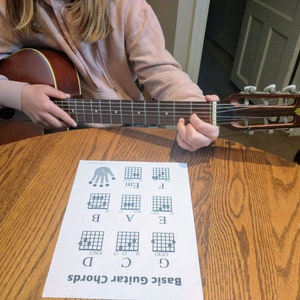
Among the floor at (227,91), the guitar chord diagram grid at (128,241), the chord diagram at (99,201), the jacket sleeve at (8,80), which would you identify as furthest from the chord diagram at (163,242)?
the floor at (227,91)

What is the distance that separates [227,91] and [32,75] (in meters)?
1.81

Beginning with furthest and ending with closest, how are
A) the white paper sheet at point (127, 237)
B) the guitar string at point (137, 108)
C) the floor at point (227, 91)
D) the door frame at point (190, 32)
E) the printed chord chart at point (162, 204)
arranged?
1. the floor at point (227, 91)
2. the door frame at point (190, 32)
3. the guitar string at point (137, 108)
4. the printed chord chart at point (162, 204)
5. the white paper sheet at point (127, 237)

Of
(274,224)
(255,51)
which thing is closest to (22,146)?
(274,224)

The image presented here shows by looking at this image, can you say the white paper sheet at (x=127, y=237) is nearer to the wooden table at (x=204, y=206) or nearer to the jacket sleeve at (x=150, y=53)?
the wooden table at (x=204, y=206)

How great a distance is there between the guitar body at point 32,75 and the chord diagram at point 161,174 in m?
0.38

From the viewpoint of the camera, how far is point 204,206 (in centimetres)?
53

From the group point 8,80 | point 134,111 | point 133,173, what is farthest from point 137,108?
point 8,80

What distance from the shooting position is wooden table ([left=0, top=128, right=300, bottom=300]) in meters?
0.42

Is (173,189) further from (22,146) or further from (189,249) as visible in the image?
(22,146)

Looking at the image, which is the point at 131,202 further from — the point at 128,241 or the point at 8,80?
the point at 8,80

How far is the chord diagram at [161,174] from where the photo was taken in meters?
0.59

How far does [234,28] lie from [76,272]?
8.64ft

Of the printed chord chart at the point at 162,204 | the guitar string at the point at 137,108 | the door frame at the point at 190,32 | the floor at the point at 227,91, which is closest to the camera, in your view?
the printed chord chart at the point at 162,204

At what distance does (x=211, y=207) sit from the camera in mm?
529
